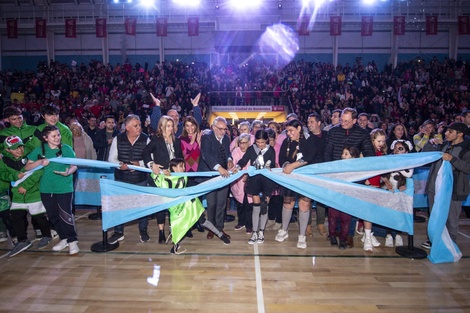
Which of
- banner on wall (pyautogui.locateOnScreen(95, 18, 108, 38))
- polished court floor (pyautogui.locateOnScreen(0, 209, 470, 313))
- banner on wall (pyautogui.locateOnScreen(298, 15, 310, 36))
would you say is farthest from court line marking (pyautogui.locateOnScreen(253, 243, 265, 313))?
banner on wall (pyautogui.locateOnScreen(95, 18, 108, 38))

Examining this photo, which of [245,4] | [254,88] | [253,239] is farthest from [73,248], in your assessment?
[245,4]

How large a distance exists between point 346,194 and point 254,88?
15.8 meters

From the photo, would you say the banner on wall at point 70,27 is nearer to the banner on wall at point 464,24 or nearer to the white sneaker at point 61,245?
the white sneaker at point 61,245

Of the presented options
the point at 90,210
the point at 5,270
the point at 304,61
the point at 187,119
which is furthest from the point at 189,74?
the point at 5,270

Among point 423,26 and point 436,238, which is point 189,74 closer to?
point 423,26

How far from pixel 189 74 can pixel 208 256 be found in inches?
701

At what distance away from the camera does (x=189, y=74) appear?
69.7 feet

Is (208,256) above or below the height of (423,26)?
below

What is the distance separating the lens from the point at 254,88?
65.4ft

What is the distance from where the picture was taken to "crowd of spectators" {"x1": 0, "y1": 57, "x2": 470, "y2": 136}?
16656mm

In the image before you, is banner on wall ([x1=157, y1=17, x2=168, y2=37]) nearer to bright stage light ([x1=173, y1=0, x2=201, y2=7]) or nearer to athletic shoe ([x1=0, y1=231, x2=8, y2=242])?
bright stage light ([x1=173, y1=0, x2=201, y2=7])

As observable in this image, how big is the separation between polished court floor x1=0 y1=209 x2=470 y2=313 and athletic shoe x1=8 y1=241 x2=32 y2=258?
0.28 ft

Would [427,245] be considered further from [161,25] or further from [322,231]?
[161,25]

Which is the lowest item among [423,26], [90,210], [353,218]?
[90,210]
